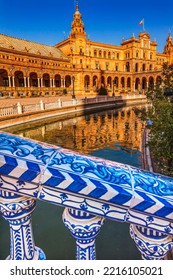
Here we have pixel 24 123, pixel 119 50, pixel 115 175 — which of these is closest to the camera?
pixel 115 175

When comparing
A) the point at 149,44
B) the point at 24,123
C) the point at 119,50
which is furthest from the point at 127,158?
the point at 149,44

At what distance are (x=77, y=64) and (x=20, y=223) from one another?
58.0 m

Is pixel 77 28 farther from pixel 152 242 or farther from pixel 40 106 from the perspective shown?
pixel 152 242

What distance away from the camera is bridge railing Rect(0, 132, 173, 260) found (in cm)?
82

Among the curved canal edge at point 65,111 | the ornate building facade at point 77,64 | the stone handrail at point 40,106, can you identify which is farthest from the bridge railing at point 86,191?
the ornate building facade at point 77,64

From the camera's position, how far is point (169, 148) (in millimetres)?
4297

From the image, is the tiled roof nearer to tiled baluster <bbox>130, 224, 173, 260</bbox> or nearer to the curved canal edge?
the curved canal edge

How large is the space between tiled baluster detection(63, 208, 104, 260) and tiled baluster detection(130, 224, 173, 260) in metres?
0.16

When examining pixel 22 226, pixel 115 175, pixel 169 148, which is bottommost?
pixel 169 148

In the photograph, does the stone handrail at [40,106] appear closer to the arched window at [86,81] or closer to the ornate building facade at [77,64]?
the ornate building facade at [77,64]

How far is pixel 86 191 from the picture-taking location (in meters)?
0.82
